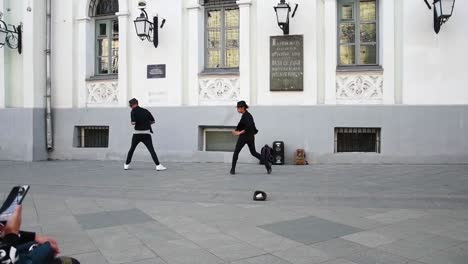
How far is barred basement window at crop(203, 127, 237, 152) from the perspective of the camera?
13.0 meters

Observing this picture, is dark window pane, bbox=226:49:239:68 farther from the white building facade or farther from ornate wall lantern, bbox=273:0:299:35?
ornate wall lantern, bbox=273:0:299:35

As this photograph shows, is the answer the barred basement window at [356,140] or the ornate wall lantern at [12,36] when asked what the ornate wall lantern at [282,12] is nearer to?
the barred basement window at [356,140]

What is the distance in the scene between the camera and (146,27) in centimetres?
1284

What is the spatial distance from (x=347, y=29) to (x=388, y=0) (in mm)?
1294

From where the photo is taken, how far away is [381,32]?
11812 millimetres

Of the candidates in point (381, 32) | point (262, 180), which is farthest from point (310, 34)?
point (262, 180)

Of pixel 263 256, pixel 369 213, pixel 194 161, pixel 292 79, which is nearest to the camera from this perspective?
pixel 263 256

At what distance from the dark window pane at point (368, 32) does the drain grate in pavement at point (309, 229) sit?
24.5ft

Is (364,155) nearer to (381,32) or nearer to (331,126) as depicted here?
(331,126)

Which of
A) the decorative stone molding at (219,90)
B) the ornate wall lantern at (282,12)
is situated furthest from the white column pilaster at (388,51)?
the decorative stone molding at (219,90)

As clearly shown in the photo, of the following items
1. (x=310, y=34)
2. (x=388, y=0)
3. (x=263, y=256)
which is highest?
(x=388, y=0)

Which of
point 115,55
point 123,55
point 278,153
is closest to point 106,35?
point 115,55

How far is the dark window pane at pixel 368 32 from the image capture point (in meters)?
12.1

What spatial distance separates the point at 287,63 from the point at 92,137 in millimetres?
7049
